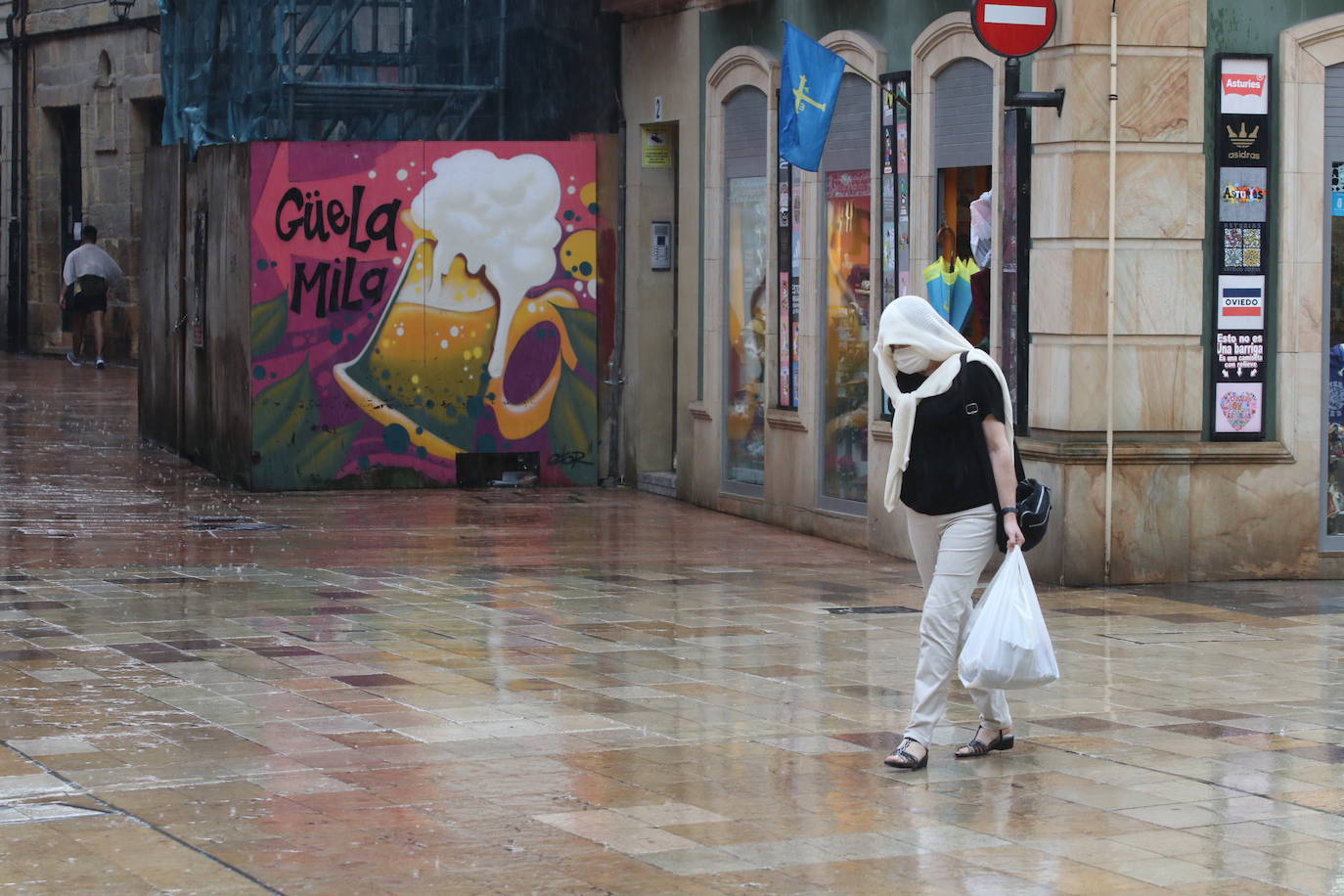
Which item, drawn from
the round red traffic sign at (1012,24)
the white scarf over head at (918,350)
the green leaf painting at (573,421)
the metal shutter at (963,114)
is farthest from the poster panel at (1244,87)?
the green leaf painting at (573,421)

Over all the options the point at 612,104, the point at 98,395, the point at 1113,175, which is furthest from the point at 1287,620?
the point at 98,395

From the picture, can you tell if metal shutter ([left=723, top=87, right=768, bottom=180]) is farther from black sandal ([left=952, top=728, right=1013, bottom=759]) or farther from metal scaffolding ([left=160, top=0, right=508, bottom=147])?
black sandal ([left=952, top=728, right=1013, bottom=759])

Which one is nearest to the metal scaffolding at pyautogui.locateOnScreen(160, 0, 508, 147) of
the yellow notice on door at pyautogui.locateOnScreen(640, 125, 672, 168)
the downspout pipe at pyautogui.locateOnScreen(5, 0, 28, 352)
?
the yellow notice on door at pyautogui.locateOnScreen(640, 125, 672, 168)

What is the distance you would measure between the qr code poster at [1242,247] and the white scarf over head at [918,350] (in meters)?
5.23

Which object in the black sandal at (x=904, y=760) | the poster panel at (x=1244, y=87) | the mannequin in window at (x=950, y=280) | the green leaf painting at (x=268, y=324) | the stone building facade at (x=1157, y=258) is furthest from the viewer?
the green leaf painting at (x=268, y=324)

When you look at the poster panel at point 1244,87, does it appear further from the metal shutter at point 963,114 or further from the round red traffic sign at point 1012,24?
the metal shutter at point 963,114

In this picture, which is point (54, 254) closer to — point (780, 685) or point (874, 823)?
point (780, 685)

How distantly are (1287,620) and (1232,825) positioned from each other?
4765 mm

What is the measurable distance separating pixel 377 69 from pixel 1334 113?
777cm

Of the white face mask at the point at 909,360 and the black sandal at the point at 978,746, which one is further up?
the white face mask at the point at 909,360

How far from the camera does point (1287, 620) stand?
11.4 m

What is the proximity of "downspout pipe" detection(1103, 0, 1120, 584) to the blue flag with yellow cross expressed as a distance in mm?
1991

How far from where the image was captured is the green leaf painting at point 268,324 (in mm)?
16828

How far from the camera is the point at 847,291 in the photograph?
1476cm
